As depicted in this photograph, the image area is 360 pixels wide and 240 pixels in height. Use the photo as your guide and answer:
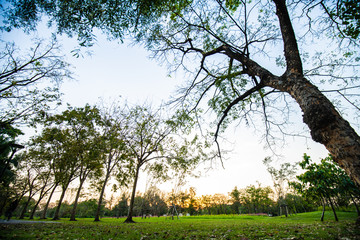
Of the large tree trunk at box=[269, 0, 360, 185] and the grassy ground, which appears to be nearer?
the large tree trunk at box=[269, 0, 360, 185]

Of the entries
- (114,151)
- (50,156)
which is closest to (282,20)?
(50,156)

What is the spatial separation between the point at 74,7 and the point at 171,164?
58.7 ft

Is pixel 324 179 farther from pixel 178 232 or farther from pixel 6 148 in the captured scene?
pixel 6 148

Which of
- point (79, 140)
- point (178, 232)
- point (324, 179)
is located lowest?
point (178, 232)

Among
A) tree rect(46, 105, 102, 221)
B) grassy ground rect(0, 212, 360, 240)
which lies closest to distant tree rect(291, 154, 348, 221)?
grassy ground rect(0, 212, 360, 240)

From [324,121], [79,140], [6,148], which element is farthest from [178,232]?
[6,148]

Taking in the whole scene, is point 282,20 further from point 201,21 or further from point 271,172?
point 271,172

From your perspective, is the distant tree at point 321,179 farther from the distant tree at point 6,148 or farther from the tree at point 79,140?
the distant tree at point 6,148

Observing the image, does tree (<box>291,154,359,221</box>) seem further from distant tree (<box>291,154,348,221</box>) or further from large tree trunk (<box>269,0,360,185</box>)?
large tree trunk (<box>269,0,360,185</box>)

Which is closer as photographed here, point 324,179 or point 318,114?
point 318,114

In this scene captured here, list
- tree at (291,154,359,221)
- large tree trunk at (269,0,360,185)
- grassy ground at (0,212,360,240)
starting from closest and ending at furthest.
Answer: large tree trunk at (269,0,360,185) → grassy ground at (0,212,360,240) → tree at (291,154,359,221)

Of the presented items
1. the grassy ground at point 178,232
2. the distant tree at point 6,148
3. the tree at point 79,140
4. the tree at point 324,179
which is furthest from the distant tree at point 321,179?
the distant tree at point 6,148

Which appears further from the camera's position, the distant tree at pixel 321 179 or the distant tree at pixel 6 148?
the distant tree at pixel 321 179

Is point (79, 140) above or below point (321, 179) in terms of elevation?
above
